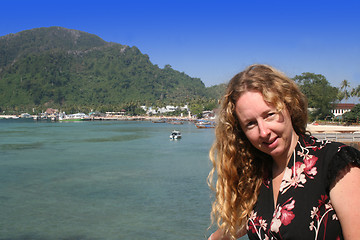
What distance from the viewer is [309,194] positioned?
56.6 inches

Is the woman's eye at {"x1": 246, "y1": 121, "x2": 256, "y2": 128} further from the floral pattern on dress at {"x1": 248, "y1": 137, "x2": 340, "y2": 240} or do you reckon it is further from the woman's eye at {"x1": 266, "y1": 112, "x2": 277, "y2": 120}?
the floral pattern on dress at {"x1": 248, "y1": 137, "x2": 340, "y2": 240}

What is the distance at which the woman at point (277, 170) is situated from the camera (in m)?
1.33

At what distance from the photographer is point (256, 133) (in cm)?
161

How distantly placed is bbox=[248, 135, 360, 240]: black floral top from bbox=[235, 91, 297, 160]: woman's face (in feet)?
0.19

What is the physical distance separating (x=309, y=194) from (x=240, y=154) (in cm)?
53

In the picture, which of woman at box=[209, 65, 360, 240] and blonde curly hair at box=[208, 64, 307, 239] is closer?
woman at box=[209, 65, 360, 240]

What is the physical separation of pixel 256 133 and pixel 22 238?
13623 mm

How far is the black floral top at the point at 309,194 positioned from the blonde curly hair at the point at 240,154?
0.18m

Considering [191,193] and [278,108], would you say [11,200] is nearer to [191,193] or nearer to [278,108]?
[191,193]

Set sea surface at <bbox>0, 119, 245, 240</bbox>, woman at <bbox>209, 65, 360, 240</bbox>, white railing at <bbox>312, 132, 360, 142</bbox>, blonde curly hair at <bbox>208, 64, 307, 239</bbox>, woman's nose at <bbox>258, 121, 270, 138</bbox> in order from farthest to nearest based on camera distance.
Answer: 1. white railing at <bbox>312, 132, 360, 142</bbox>
2. sea surface at <bbox>0, 119, 245, 240</bbox>
3. blonde curly hair at <bbox>208, 64, 307, 239</bbox>
4. woman's nose at <bbox>258, 121, 270, 138</bbox>
5. woman at <bbox>209, 65, 360, 240</bbox>

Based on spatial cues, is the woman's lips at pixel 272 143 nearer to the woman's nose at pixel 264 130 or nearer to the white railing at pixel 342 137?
the woman's nose at pixel 264 130

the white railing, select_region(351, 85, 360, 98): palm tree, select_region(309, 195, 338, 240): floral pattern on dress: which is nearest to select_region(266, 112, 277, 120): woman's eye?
select_region(309, 195, 338, 240): floral pattern on dress

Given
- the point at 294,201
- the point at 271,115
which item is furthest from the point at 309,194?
the point at 271,115

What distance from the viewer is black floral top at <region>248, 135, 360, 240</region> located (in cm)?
137
